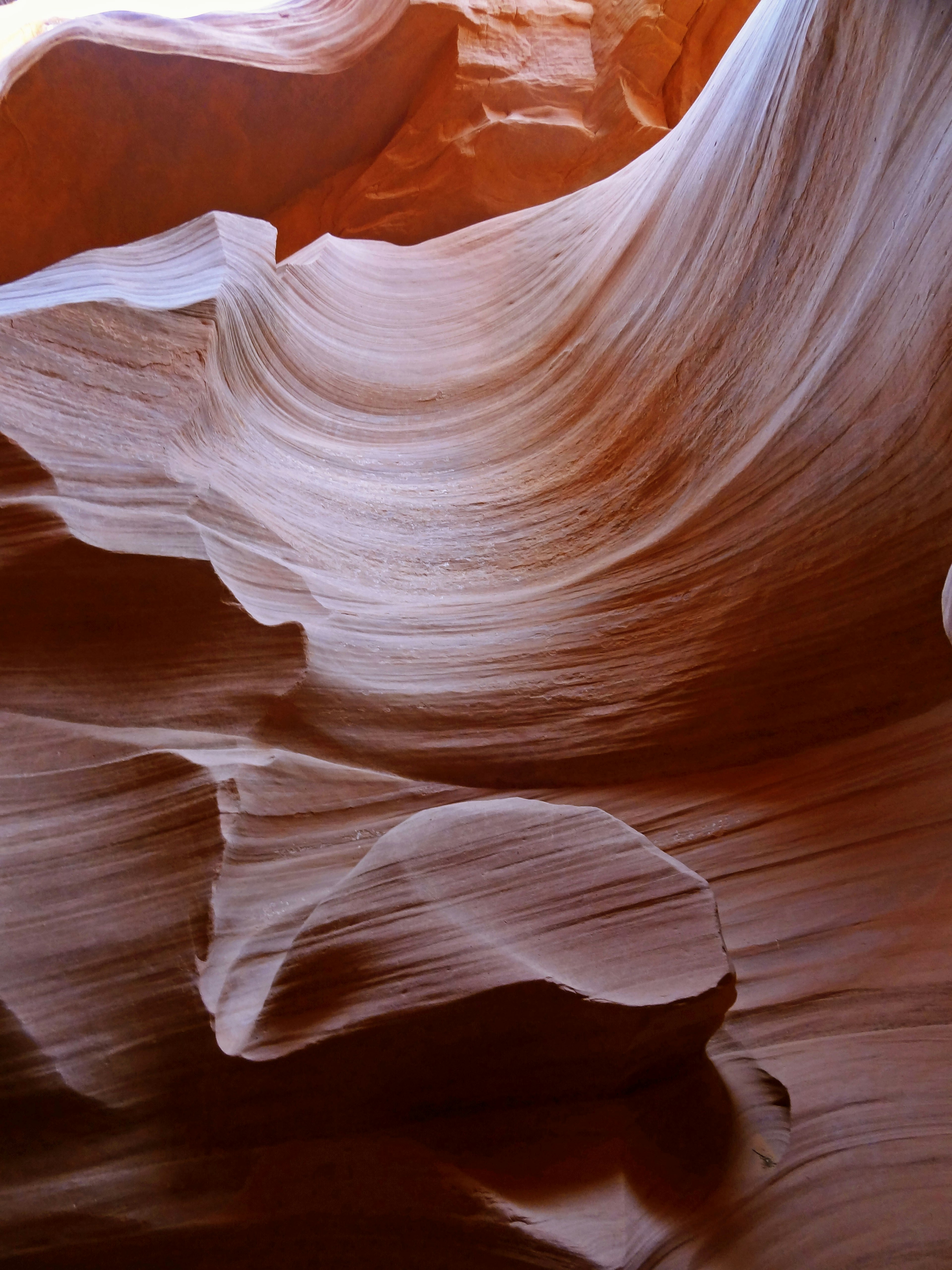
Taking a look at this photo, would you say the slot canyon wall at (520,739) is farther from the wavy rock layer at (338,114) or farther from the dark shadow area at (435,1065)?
the wavy rock layer at (338,114)

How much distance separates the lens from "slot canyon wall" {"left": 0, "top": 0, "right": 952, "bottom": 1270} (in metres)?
2.11

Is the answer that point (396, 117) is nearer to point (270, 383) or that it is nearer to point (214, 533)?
point (270, 383)

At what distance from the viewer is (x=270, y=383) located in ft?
13.5

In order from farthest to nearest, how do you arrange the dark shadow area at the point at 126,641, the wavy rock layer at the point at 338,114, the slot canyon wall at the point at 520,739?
1. the wavy rock layer at the point at 338,114
2. the dark shadow area at the point at 126,641
3. the slot canyon wall at the point at 520,739

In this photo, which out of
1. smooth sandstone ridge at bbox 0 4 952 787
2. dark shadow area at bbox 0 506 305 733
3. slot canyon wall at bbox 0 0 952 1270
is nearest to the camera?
slot canyon wall at bbox 0 0 952 1270

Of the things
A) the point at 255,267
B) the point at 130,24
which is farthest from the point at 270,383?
the point at 130,24

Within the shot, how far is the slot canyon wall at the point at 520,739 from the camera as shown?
2.11 m

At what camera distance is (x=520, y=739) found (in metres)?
2.90

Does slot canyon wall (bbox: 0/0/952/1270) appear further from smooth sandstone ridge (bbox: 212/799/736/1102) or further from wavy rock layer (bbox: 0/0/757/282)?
wavy rock layer (bbox: 0/0/757/282)

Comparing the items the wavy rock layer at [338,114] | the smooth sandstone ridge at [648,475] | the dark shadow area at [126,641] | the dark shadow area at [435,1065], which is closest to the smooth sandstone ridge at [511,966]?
the dark shadow area at [435,1065]

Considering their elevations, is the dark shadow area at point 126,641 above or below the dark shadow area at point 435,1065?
above

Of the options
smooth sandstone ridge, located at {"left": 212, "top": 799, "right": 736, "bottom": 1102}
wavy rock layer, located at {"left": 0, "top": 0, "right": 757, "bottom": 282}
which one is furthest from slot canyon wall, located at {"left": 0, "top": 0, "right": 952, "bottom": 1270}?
wavy rock layer, located at {"left": 0, "top": 0, "right": 757, "bottom": 282}

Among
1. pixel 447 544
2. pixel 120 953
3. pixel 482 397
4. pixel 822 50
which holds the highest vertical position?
pixel 822 50

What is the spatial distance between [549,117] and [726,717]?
6439 mm
